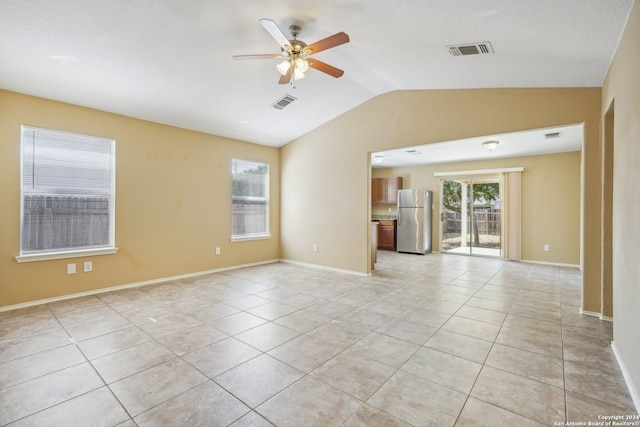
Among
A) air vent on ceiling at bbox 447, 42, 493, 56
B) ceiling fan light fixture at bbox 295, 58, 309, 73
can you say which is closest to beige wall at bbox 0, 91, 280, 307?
ceiling fan light fixture at bbox 295, 58, 309, 73

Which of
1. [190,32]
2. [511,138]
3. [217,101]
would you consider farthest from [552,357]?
[217,101]

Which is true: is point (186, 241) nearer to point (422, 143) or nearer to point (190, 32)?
point (190, 32)

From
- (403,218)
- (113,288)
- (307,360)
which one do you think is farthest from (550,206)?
(113,288)

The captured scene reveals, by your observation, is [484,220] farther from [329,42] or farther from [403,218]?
[329,42]

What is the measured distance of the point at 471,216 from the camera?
306 inches

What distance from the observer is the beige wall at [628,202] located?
6.12 feet

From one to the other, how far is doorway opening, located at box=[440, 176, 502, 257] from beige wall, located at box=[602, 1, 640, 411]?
17.0ft

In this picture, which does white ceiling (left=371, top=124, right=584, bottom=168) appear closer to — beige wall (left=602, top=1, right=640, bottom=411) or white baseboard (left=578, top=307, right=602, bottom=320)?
beige wall (left=602, top=1, right=640, bottom=411)

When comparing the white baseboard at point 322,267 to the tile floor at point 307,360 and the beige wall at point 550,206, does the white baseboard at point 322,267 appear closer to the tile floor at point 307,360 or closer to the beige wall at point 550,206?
the tile floor at point 307,360

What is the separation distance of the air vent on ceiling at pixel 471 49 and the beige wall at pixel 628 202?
0.94m

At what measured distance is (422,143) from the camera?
4.45 metres

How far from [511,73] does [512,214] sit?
180 inches

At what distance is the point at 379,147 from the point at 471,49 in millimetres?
2232

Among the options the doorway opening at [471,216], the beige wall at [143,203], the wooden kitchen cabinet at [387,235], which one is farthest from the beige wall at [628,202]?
the wooden kitchen cabinet at [387,235]
